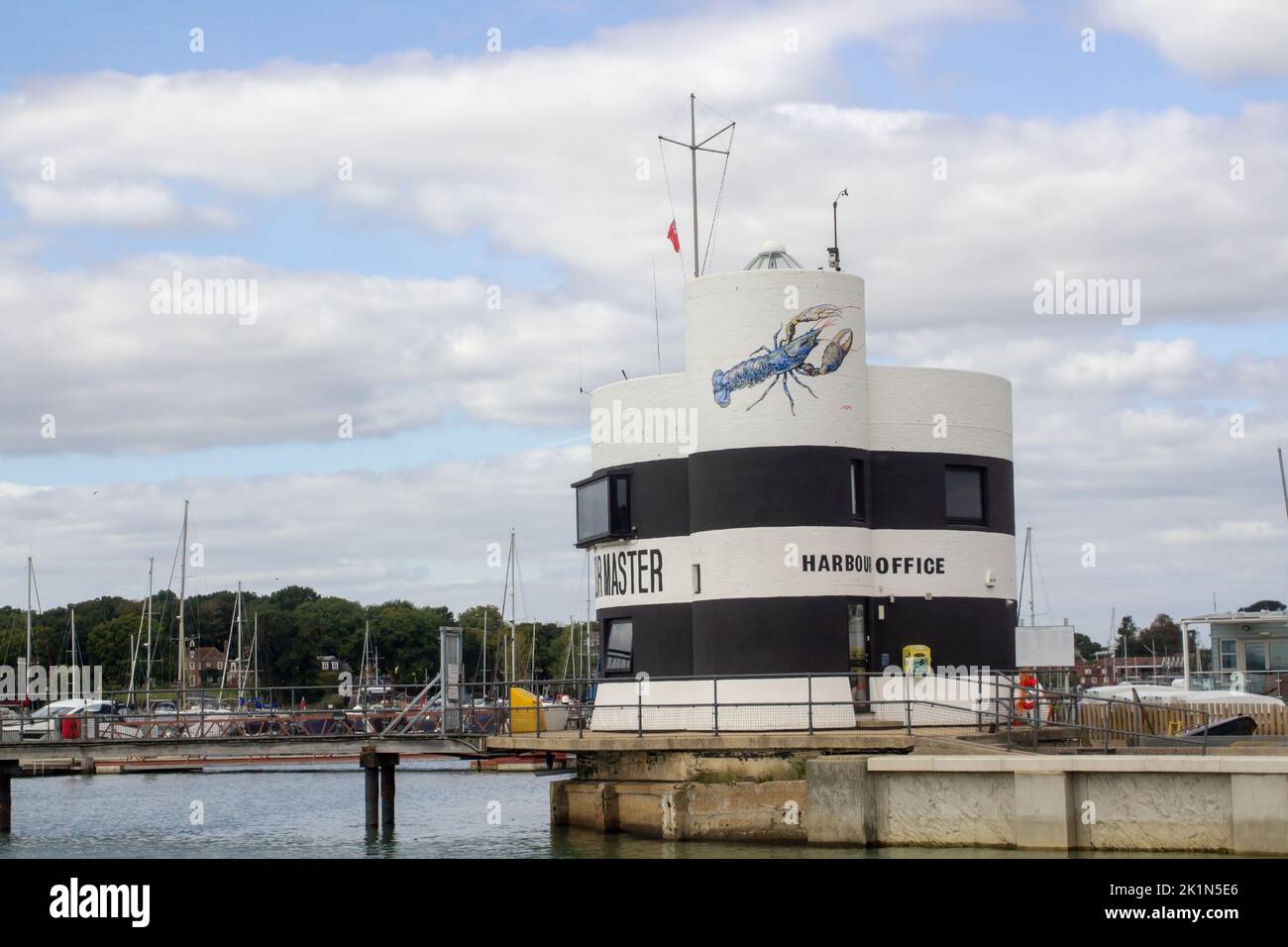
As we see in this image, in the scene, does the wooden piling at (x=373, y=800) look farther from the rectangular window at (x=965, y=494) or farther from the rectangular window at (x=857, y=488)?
the rectangular window at (x=965, y=494)

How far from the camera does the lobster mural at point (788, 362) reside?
106 ft

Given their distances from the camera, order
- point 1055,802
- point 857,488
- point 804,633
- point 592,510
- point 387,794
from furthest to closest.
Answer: point 387,794
point 592,510
point 857,488
point 804,633
point 1055,802

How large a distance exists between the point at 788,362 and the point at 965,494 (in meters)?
5.38

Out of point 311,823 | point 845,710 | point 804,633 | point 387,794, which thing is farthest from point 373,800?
point 845,710

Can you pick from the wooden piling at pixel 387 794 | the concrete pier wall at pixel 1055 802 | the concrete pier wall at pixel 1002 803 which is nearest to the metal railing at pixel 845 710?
the concrete pier wall at pixel 1002 803

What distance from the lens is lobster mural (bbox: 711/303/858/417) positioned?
1277 inches

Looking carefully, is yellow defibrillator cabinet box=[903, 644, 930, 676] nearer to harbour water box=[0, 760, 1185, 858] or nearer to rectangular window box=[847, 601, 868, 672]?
rectangular window box=[847, 601, 868, 672]

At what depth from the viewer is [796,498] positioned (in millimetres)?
32250

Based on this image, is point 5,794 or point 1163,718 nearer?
point 1163,718

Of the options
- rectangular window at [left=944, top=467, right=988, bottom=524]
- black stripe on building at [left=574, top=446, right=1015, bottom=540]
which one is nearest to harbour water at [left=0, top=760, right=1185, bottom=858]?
black stripe on building at [left=574, top=446, right=1015, bottom=540]

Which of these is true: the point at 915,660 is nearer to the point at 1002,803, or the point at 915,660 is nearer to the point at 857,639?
the point at 857,639

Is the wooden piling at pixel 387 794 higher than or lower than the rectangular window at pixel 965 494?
lower

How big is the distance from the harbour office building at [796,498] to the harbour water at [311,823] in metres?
4.81

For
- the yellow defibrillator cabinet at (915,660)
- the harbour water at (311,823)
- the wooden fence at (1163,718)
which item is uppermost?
the yellow defibrillator cabinet at (915,660)
